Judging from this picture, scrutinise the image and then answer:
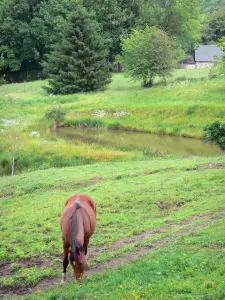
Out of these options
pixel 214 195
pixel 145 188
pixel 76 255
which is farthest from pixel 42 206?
pixel 76 255

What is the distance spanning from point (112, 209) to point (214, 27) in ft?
260

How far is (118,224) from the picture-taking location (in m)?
13.3

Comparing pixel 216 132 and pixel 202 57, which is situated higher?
pixel 202 57

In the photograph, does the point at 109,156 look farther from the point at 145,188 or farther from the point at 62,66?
the point at 62,66

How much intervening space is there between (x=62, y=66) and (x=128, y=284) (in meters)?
45.1

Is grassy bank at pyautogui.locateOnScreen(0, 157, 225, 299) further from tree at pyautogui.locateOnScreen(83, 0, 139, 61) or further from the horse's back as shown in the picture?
tree at pyautogui.locateOnScreen(83, 0, 139, 61)

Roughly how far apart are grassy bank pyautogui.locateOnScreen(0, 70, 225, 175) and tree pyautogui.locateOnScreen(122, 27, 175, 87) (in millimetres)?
1684

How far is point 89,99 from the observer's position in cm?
4528

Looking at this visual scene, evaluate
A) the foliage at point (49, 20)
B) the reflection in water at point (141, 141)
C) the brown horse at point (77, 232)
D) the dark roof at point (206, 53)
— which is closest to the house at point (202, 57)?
the dark roof at point (206, 53)

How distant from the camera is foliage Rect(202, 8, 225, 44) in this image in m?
84.1

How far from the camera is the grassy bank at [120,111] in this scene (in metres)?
26.3

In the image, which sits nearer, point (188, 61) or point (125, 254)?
point (125, 254)

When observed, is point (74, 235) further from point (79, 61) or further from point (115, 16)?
point (115, 16)

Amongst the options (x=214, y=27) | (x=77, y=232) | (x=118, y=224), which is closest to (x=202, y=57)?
(x=214, y=27)
